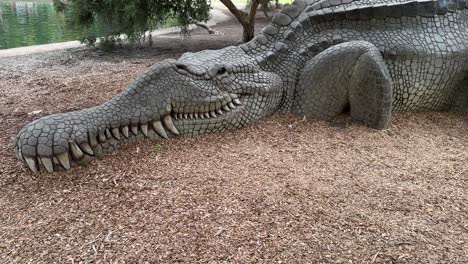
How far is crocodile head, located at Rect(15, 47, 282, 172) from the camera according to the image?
256 centimetres

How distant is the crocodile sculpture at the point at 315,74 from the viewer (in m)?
2.99

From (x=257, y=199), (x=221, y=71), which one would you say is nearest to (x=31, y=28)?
(x=221, y=71)

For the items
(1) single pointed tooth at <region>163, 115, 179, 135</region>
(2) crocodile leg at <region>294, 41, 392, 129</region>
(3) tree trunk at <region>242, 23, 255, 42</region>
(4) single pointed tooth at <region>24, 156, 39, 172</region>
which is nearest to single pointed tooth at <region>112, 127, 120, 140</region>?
(1) single pointed tooth at <region>163, 115, 179, 135</region>

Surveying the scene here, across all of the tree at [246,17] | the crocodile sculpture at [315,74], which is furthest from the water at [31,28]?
the crocodile sculpture at [315,74]

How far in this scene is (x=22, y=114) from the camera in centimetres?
395

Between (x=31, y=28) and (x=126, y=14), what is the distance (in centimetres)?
736

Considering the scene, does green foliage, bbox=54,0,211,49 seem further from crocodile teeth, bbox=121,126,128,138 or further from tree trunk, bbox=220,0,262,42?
crocodile teeth, bbox=121,126,128,138

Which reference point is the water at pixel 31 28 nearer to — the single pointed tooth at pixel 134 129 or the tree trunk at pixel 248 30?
the tree trunk at pixel 248 30

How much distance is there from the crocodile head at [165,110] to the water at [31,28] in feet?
21.2

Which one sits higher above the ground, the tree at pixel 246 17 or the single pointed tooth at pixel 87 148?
the tree at pixel 246 17

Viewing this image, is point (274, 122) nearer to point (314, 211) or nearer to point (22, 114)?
point (314, 211)

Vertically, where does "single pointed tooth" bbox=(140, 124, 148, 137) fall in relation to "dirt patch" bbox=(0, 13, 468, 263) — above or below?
above

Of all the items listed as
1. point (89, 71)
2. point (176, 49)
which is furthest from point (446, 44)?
point (176, 49)

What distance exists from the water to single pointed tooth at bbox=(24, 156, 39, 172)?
677 cm
